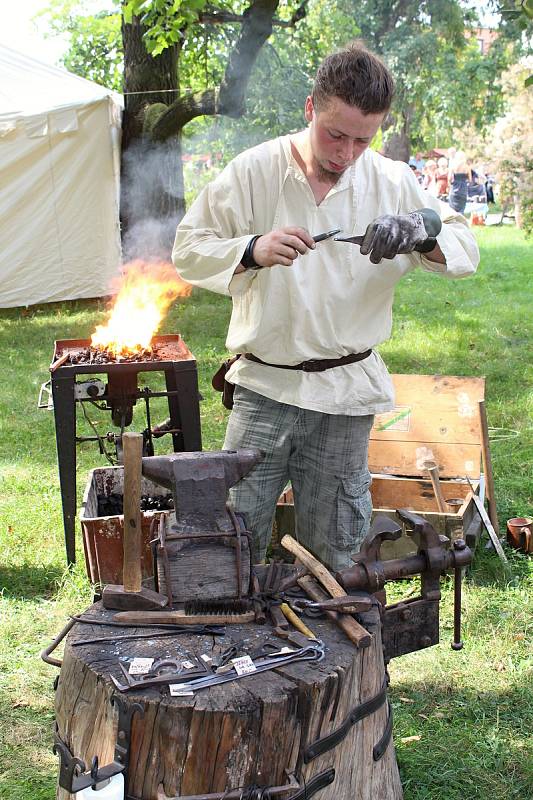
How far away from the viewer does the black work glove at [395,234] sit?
7.75 ft

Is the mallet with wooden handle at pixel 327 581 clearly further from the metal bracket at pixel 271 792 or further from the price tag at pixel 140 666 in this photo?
the price tag at pixel 140 666

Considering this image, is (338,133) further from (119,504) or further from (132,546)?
(119,504)

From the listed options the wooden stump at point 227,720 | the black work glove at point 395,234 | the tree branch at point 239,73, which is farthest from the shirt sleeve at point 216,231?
the tree branch at point 239,73

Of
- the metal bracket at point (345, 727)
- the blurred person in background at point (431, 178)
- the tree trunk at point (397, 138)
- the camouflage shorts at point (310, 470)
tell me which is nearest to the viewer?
the metal bracket at point (345, 727)

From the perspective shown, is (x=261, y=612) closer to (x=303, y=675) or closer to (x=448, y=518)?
(x=303, y=675)

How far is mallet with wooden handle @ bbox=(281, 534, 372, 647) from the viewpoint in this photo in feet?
6.63

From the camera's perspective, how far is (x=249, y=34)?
348 inches

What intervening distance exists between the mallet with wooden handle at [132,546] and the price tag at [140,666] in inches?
7.7

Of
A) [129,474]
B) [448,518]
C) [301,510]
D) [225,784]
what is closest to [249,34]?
[448,518]

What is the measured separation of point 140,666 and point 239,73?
27.0 feet

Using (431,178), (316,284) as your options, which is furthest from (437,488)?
(431,178)

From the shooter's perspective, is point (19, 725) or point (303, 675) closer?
point (303, 675)

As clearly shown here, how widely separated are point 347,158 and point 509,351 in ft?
18.3

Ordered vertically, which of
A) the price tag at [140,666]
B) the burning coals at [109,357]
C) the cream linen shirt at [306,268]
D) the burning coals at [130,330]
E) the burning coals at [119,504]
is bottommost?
the burning coals at [119,504]
